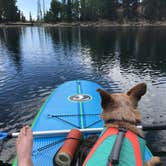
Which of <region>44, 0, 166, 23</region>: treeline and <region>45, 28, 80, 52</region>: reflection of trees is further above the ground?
Result: <region>44, 0, 166, 23</region>: treeline

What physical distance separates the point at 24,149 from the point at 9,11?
141m

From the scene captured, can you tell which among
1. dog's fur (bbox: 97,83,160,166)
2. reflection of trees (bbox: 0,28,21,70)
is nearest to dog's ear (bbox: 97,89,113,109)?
dog's fur (bbox: 97,83,160,166)

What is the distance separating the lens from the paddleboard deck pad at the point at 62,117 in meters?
5.71

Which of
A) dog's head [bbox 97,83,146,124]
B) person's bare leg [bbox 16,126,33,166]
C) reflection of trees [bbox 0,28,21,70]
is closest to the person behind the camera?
person's bare leg [bbox 16,126,33,166]

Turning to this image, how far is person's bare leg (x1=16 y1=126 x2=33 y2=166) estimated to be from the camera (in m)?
2.50

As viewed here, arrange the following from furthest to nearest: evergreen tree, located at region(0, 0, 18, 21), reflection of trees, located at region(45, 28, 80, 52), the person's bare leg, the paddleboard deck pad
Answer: evergreen tree, located at region(0, 0, 18, 21)
reflection of trees, located at region(45, 28, 80, 52)
the paddleboard deck pad
the person's bare leg

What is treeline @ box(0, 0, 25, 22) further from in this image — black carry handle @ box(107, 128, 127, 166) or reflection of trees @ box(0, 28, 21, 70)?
black carry handle @ box(107, 128, 127, 166)

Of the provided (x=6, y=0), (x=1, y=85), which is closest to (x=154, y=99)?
(x=1, y=85)

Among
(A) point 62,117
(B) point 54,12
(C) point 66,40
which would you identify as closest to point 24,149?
(A) point 62,117

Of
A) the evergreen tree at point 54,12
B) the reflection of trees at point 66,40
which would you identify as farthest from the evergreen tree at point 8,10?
the reflection of trees at point 66,40

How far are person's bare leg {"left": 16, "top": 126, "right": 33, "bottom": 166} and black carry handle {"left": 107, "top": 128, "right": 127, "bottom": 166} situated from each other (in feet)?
3.71

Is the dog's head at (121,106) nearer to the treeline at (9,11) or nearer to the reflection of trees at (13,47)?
the reflection of trees at (13,47)

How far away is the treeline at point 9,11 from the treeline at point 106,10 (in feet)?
68.3

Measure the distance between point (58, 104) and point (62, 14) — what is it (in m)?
126
